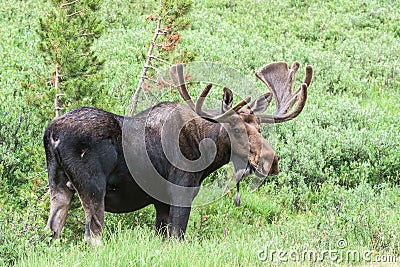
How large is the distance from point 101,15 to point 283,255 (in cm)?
1551

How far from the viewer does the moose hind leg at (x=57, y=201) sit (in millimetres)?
6980

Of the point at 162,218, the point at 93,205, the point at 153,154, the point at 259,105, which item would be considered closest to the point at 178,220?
the point at 162,218

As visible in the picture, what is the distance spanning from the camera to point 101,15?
20.6m

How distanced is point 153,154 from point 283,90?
2155 mm

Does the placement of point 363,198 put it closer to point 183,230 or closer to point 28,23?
point 183,230

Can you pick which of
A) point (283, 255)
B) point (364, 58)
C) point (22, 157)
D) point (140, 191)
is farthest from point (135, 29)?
point (283, 255)

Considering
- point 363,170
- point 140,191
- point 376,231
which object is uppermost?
point 140,191

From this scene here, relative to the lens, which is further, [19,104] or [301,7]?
[301,7]

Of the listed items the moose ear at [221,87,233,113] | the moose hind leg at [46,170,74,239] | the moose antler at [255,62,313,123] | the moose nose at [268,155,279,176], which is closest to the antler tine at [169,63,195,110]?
the moose ear at [221,87,233,113]

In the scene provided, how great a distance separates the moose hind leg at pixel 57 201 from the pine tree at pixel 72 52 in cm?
223

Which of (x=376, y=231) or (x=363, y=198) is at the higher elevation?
(x=376, y=231)

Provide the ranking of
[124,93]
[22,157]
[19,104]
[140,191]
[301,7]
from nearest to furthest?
[140,191], [22,157], [19,104], [124,93], [301,7]

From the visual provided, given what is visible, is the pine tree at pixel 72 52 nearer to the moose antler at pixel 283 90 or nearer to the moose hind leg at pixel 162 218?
the moose hind leg at pixel 162 218

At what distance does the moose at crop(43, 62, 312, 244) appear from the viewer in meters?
6.84
